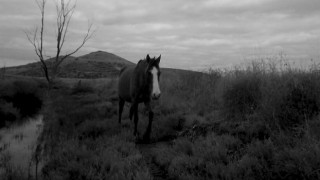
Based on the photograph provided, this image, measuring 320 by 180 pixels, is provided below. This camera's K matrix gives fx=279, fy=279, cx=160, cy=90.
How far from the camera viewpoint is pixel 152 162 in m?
5.93

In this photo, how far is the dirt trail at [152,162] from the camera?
5.08 m

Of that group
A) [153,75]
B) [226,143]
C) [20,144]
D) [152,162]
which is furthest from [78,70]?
[226,143]

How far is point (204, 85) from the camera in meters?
13.3

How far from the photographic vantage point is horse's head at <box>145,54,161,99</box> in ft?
23.8

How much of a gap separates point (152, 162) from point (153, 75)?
2501mm

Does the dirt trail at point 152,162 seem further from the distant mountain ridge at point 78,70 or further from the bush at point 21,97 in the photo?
the distant mountain ridge at point 78,70

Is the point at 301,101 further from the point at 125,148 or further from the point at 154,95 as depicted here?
the point at 125,148

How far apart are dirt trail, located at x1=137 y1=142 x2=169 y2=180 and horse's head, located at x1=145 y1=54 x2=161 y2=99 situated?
4.25 feet

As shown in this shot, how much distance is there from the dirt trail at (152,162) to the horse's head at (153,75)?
1294 millimetres

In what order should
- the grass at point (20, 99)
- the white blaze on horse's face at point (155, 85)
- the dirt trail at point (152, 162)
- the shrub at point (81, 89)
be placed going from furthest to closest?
1. the shrub at point (81, 89)
2. the grass at point (20, 99)
3. the white blaze on horse's face at point (155, 85)
4. the dirt trail at point (152, 162)

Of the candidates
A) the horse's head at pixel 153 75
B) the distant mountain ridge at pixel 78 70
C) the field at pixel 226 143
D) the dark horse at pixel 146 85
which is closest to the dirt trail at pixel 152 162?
the field at pixel 226 143

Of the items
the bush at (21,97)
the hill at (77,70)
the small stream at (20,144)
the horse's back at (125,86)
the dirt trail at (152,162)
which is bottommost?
the small stream at (20,144)

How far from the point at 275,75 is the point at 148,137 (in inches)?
157

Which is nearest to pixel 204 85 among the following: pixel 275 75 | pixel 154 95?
pixel 275 75
